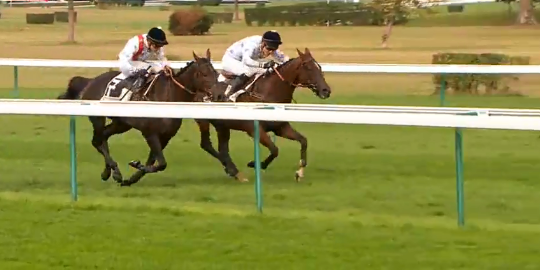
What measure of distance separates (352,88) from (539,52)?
11600 mm

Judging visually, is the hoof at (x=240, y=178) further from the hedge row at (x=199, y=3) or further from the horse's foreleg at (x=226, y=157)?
the hedge row at (x=199, y=3)

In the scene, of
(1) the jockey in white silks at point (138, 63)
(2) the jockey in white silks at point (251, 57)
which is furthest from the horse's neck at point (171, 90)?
(2) the jockey in white silks at point (251, 57)

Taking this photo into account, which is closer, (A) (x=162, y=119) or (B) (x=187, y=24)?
(A) (x=162, y=119)

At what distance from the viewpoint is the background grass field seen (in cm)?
636

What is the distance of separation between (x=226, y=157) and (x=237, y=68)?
3.55 ft

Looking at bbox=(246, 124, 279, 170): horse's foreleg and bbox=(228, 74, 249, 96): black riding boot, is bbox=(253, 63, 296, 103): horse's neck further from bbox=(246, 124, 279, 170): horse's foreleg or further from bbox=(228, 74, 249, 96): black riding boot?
bbox=(246, 124, 279, 170): horse's foreleg

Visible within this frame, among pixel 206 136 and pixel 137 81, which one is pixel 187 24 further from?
pixel 137 81

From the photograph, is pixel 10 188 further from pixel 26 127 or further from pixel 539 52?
pixel 539 52

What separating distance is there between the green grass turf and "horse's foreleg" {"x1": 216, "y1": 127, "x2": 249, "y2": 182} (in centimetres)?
10

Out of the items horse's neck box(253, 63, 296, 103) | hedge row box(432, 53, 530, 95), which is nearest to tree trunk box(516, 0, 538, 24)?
hedge row box(432, 53, 530, 95)

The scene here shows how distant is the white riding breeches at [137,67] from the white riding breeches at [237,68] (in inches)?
40.2

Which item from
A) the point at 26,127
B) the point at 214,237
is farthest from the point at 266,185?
the point at 26,127

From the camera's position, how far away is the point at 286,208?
8.41 m

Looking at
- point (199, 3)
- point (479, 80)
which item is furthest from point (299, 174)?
point (199, 3)
